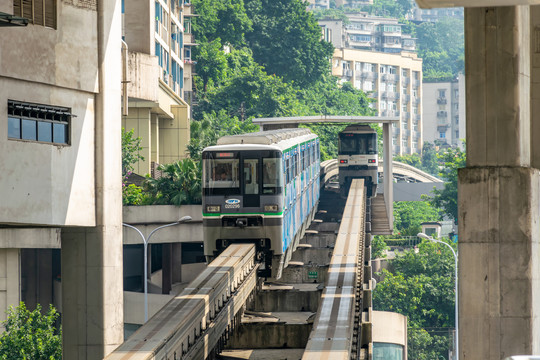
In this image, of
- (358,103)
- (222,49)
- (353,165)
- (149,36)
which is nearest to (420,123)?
(358,103)

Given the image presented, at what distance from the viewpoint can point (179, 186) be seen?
1966 inches

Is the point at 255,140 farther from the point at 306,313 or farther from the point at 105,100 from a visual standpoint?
the point at 306,313

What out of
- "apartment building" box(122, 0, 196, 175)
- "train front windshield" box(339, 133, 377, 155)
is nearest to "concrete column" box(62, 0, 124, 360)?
"apartment building" box(122, 0, 196, 175)

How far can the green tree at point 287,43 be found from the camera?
374 feet

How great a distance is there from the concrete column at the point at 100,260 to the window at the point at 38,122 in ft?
4.17

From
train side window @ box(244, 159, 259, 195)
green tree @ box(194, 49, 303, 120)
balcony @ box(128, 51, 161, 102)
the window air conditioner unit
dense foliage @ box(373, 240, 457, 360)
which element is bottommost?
dense foliage @ box(373, 240, 457, 360)

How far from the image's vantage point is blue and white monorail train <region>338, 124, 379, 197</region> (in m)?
55.7

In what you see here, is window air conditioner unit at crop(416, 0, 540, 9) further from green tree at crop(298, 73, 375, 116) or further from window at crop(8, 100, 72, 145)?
green tree at crop(298, 73, 375, 116)

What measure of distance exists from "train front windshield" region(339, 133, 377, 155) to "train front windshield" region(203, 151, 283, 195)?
27748mm

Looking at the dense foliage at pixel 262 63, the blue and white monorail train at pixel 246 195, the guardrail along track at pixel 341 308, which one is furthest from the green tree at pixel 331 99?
the blue and white monorail train at pixel 246 195

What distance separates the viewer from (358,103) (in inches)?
5251

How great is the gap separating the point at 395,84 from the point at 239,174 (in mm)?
154028

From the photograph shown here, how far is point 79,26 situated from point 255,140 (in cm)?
525

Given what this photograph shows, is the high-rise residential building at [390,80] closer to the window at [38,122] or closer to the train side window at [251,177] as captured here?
the train side window at [251,177]
